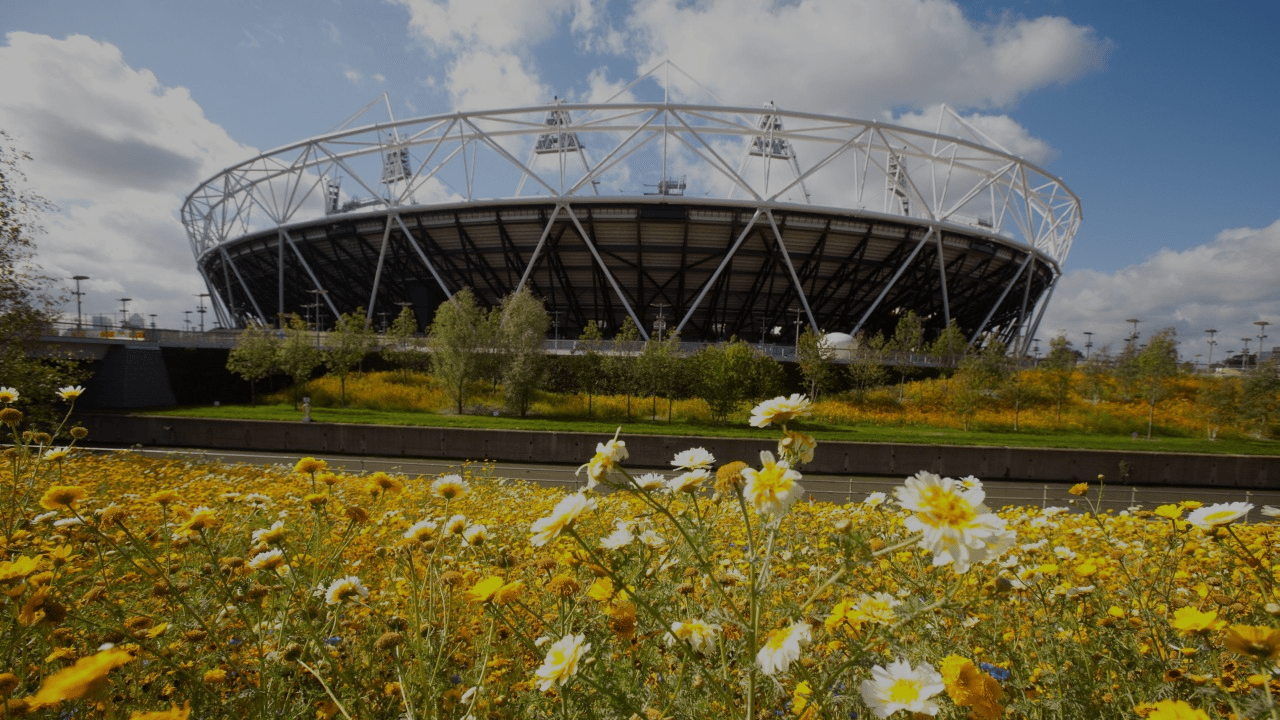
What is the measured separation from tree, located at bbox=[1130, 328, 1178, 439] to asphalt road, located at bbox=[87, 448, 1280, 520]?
38.3ft

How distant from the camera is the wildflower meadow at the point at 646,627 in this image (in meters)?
1.22

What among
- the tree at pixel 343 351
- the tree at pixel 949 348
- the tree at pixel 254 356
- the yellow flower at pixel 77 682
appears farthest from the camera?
the tree at pixel 949 348

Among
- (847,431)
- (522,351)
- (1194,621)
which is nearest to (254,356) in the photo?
(522,351)

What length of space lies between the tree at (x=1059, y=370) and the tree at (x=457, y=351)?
82.3 ft

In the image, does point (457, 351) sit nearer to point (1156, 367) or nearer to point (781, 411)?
point (781, 411)

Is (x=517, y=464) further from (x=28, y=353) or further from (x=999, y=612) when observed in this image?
(x=999, y=612)

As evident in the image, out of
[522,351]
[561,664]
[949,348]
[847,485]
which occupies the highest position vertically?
[949,348]

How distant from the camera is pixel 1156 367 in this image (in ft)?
86.8

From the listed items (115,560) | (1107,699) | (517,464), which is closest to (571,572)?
(1107,699)

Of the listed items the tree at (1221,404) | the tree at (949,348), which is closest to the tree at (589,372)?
the tree at (949,348)

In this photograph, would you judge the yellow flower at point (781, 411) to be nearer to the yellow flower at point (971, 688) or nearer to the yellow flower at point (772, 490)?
the yellow flower at point (772, 490)

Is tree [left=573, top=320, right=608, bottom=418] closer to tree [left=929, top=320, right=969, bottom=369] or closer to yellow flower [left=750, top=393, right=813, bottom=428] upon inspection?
tree [left=929, top=320, right=969, bottom=369]

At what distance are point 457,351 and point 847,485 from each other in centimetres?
1761

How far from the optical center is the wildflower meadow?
1.22 m
